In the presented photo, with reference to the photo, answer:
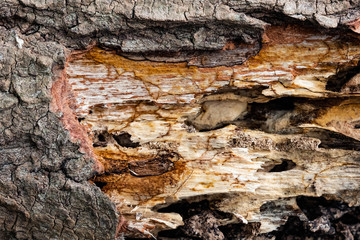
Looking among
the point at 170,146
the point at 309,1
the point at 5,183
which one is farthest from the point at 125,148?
the point at 309,1

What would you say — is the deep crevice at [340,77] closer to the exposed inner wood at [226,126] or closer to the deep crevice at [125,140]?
the exposed inner wood at [226,126]

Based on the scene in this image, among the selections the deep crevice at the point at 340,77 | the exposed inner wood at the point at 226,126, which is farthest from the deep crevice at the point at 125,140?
the deep crevice at the point at 340,77

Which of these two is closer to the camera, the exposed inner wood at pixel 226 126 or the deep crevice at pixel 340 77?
the exposed inner wood at pixel 226 126

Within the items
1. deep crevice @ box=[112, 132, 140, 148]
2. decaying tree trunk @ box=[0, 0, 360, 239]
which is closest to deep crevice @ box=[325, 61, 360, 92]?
decaying tree trunk @ box=[0, 0, 360, 239]

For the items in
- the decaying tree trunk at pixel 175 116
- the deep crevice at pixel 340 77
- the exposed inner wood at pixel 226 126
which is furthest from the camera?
the deep crevice at pixel 340 77

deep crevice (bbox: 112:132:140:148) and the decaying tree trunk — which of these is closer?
the decaying tree trunk

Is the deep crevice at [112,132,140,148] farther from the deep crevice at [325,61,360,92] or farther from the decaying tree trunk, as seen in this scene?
the deep crevice at [325,61,360,92]

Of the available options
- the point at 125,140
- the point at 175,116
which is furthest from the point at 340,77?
the point at 125,140
